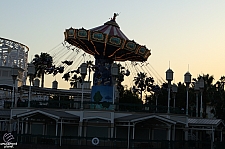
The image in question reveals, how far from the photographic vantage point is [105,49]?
156 feet

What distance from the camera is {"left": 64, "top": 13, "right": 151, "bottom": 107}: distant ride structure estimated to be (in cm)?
4541

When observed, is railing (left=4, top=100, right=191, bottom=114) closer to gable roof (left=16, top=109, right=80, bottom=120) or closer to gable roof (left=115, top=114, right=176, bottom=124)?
gable roof (left=115, top=114, right=176, bottom=124)

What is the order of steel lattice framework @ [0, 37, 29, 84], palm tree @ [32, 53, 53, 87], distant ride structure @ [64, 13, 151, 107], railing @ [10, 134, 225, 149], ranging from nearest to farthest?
1. railing @ [10, 134, 225, 149]
2. distant ride structure @ [64, 13, 151, 107]
3. palm tree @ [32, 53, 53, 87]
4. steel lattice framework @ [0, 37, 29, 84]

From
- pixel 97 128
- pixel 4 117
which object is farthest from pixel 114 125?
pixel 4 117

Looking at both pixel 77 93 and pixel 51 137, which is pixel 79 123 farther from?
pixel 77 93

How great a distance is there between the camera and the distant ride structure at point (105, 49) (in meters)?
45.4

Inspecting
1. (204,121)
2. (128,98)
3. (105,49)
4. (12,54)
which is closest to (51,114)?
(105,49)

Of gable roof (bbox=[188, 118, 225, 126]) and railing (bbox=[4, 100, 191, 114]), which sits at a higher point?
railing (bbox=[4, 100, 191, 114])

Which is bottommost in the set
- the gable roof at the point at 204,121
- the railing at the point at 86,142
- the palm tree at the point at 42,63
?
the railing at the point at 86,142

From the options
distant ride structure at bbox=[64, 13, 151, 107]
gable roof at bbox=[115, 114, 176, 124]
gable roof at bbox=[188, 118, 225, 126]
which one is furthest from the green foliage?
gable roof at bbox=[115, 114, 176, 124]

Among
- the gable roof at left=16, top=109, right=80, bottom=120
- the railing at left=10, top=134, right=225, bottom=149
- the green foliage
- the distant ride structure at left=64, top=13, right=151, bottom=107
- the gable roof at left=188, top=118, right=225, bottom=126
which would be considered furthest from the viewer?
the green foliage

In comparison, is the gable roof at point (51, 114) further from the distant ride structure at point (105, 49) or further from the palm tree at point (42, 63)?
the palm tree at point (42, 63)

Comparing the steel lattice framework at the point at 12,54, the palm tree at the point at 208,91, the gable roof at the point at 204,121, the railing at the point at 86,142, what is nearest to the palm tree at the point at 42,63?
the steel lattice framework at the point at 12,54

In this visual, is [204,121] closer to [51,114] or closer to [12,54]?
[51,114]
